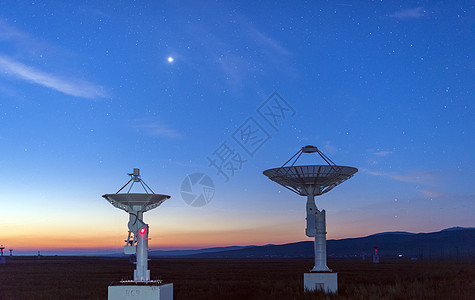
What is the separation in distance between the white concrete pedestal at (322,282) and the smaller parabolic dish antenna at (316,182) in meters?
0.87

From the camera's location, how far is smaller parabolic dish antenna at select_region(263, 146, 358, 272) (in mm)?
35656

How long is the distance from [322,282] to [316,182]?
23.1 feet

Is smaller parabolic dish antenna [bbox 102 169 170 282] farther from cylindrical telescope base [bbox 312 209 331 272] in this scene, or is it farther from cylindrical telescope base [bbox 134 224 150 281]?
cylindrical telescope base [bbox 312 209 331 272]

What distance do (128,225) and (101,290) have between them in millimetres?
21216

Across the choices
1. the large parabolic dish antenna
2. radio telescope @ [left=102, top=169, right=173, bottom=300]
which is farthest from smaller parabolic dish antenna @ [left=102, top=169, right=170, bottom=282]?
the large parabolic dish antenna

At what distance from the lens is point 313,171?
118 feet

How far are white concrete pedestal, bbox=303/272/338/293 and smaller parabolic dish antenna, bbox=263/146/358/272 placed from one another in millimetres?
873

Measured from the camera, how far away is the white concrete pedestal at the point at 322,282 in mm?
33906

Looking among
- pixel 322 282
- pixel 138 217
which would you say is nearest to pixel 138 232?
pixel 138 217

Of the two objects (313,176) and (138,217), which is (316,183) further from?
(138,217)

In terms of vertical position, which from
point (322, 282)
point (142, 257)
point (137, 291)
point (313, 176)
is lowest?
point (322, 282)

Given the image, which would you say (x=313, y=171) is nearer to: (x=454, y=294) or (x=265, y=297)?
(x=265, y=297)

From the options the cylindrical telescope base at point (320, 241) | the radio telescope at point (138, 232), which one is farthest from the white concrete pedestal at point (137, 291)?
the cylindrical telescope base at point (320, 241)

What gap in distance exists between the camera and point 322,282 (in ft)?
112
